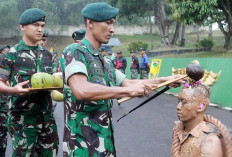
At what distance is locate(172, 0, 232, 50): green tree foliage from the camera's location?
1850cm

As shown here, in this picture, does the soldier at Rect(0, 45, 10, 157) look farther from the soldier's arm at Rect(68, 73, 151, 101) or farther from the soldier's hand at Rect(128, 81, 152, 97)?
the soldier's hand at Rect(128, 81, 152, 97)

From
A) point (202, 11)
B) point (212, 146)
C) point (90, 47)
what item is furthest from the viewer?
point (202, 11)

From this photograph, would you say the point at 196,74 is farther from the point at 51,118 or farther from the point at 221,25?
the point at 221,25

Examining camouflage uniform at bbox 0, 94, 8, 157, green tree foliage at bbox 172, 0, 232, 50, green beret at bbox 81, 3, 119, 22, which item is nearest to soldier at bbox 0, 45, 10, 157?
camouflage uniform at bbox 0, 94, 8, 157

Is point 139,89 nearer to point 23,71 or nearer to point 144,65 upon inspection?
point 23,71

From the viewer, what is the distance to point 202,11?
60.6ft

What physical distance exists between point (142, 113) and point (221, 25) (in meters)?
13.6

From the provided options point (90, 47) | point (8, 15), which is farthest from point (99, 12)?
point (8, 15)

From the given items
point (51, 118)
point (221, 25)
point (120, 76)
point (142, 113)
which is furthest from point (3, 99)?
point (221, 25)

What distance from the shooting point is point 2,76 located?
362 cm

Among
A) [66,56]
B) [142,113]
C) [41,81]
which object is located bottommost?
[142,113]

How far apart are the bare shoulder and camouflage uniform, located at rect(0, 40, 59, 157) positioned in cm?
181

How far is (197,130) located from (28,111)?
187 cm

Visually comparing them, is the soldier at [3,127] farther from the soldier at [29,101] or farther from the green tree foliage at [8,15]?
the green tree foliage at [8,15]
